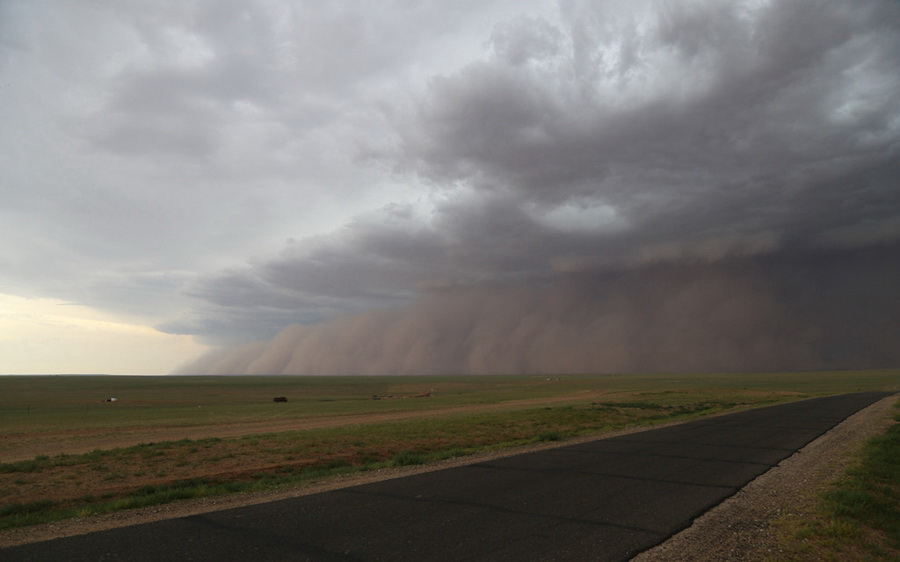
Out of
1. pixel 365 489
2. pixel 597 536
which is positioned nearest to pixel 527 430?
pixel 365 489

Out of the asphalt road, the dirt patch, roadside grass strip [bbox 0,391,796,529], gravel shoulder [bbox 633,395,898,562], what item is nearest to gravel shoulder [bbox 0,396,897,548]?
gravel shoulder [bbox 633,395,898,562]

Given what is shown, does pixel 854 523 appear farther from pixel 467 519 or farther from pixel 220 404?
pixel 220 404

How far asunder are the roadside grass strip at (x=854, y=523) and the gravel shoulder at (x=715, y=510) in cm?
45

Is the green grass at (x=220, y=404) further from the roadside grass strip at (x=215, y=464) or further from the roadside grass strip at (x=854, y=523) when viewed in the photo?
the roadside grass strip at (x=854, y=523)

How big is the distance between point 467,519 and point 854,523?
7.25 metres

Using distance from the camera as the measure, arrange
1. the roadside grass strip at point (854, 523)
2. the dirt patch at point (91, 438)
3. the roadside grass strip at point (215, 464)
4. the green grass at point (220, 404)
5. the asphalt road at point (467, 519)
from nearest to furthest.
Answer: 1. the asphalt road at point (467, 519)
2. the roadside grass strip at point (854, 523)
3. the roadside grass strip at point (215, 464)
4. the dirt patch at point (91, 438)
5. the green grass at point (220, 404)

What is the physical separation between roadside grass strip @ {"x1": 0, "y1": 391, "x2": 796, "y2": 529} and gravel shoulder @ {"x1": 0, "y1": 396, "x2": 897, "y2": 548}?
1.11 metres

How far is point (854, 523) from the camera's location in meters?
9.98

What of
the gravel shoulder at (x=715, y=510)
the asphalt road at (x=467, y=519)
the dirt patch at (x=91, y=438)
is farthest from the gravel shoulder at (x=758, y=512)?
the dirt patch at (x=91, y=438)

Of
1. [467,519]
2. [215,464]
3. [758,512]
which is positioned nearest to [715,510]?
[758,512]

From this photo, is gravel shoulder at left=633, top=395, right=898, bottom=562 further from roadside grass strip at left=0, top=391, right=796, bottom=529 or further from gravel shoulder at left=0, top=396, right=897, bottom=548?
roadside grass strip at left=0, top=391, right=796, bottom=529

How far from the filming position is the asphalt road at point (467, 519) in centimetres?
848

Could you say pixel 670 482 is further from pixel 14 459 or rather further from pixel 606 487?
pixel 14 459

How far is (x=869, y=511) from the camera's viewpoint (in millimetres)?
10812
